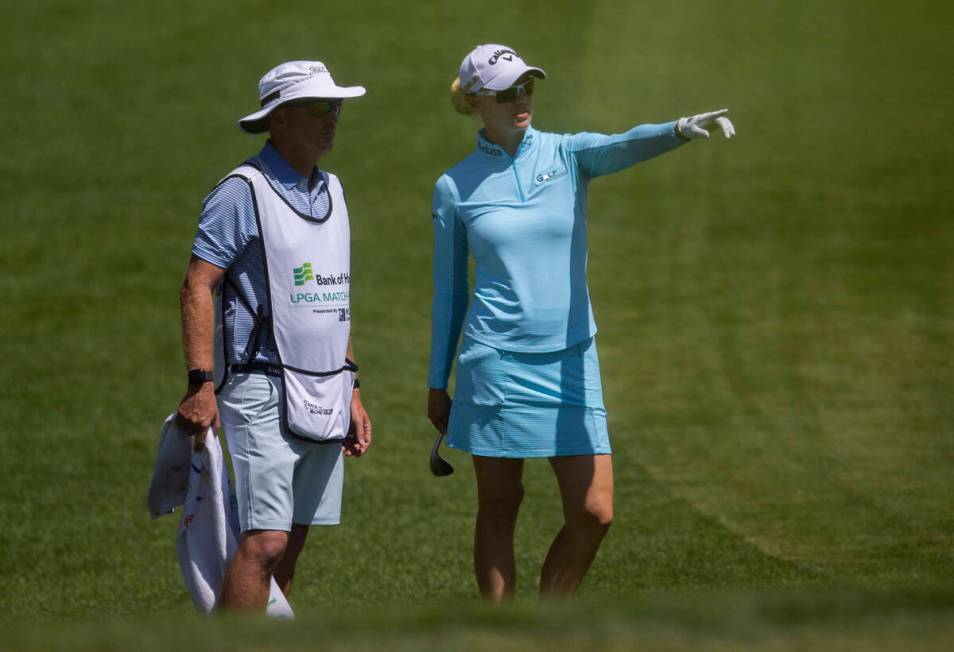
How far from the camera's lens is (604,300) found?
1231 cm

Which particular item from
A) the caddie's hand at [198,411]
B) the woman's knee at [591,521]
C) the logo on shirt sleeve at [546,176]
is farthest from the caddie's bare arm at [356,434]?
the logo on shirt sleeve at [546,176]

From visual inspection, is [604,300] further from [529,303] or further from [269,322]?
[269,322]

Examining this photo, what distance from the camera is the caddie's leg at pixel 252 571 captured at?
5.11 metres

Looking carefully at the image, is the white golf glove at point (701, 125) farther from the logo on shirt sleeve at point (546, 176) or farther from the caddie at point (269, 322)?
the caddie at point (269, 322)

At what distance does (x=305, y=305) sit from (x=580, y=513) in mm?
1219

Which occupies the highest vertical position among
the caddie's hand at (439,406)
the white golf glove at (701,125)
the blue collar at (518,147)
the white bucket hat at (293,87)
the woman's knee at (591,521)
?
the white bucket hat at (293,87)

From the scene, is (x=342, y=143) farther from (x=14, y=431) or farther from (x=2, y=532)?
(x=2, y=532)

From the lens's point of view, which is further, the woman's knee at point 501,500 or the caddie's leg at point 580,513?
the woman's knee at point 501,500

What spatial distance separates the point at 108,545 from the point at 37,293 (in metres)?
4.77

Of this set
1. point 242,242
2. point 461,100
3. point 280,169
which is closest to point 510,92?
point 461,100

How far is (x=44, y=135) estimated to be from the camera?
51.3ft

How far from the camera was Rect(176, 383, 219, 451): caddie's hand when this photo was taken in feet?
16.8

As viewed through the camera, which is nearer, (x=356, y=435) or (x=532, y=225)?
(x=532, y=225)

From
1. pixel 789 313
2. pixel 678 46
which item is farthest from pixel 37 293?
pixel 678 46
